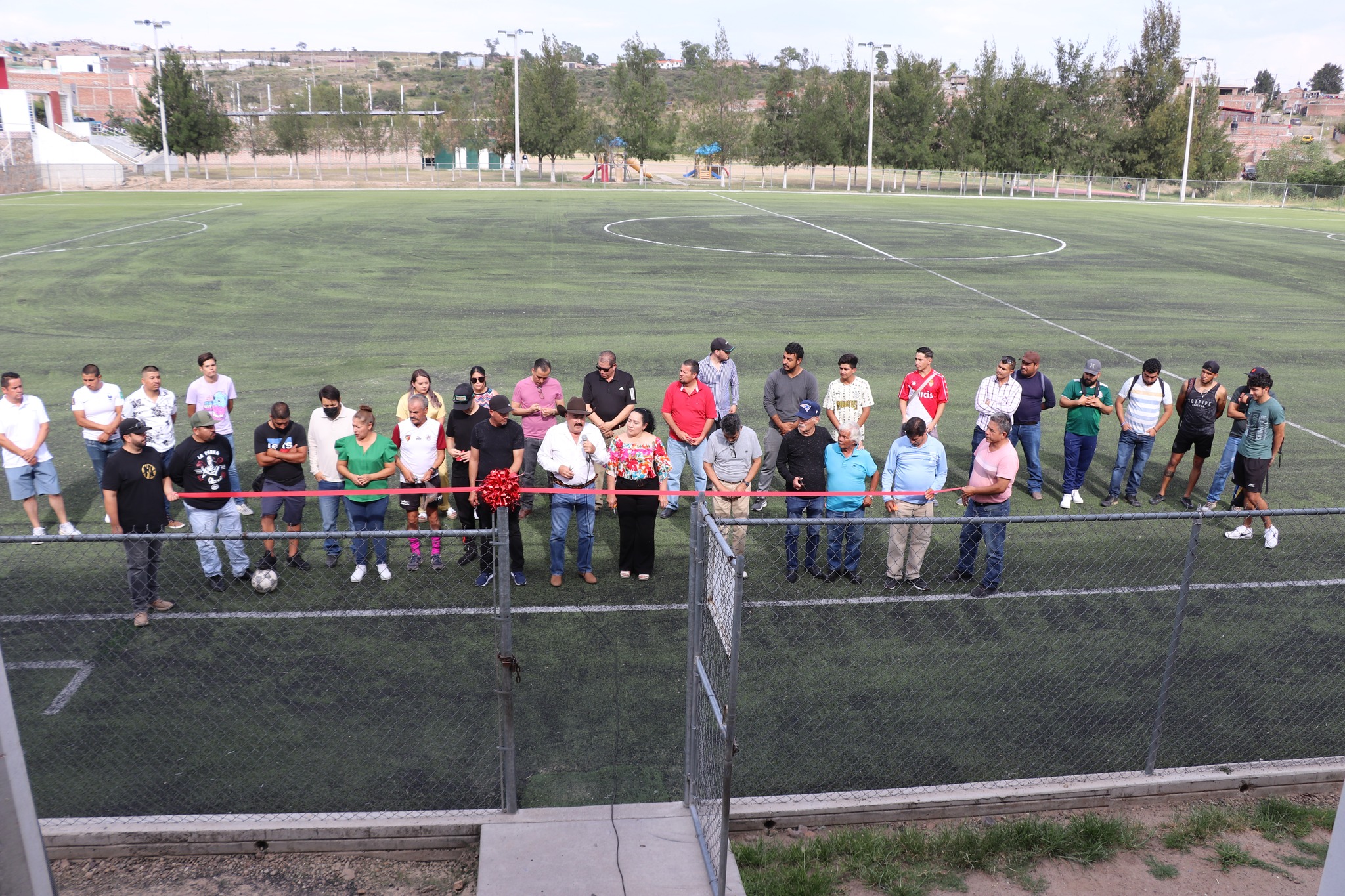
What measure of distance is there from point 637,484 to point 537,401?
2.38 m

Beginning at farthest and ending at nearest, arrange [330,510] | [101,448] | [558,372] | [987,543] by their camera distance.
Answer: [558,372] < [101,448] < [330,510] < [987,543]

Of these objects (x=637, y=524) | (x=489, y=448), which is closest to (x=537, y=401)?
(x=489, y=448)

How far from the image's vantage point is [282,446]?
33.9ft

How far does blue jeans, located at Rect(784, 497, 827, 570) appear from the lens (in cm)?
1017

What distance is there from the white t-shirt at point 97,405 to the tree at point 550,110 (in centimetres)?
6397

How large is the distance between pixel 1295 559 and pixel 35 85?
4317 inches

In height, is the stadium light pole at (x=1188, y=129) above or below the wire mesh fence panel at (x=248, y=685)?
above

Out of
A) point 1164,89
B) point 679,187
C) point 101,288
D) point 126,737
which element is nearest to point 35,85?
point 679,187

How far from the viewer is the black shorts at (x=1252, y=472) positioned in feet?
37.0

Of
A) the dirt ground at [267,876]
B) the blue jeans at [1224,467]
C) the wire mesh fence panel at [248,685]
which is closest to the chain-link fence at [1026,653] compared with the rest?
the blue jeans at [1224,467]

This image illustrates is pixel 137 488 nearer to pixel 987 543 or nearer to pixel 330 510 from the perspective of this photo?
pixel 330 510

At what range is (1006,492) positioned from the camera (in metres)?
10.1

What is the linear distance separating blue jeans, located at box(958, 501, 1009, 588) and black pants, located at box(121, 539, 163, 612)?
302 inches

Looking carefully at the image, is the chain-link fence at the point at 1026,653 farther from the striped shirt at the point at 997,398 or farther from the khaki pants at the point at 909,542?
the striped shirt at the point at 997,398
